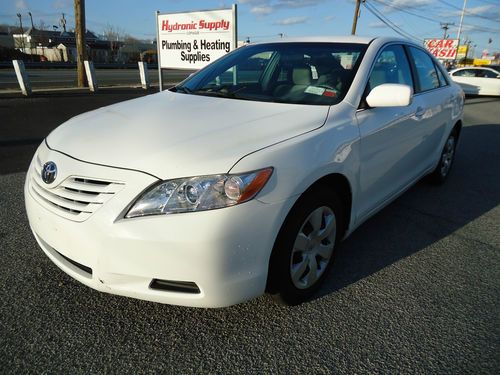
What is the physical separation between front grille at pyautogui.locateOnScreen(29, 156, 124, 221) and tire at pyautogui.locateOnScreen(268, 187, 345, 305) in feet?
2.81

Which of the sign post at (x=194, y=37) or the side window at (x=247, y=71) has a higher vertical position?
the sign post at (x=194, y=37)

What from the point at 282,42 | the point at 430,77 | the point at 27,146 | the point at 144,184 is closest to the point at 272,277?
the point at 144,184

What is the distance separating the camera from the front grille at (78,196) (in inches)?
70.9

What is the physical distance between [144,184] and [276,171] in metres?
0.62

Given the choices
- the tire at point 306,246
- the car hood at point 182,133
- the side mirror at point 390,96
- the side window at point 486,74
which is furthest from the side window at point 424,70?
the side window at point 486,74

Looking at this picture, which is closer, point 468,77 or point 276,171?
point 276,171

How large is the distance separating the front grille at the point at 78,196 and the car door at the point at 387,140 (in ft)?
5.12

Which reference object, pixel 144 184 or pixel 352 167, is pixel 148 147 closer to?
pixel 144 184

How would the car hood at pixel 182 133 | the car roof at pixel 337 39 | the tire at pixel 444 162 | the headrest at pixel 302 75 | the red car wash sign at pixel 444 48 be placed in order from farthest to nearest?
the red car wash sign at pixel 444 48 < the tire at pixel 444 162 < the car roof at pixel 337 39 < the headrest at pixel 302 75 < the car hood at pixel 182 133

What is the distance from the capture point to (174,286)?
184cm

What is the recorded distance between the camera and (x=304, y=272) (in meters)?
2.27

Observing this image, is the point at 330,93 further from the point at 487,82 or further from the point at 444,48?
the point at 444,48

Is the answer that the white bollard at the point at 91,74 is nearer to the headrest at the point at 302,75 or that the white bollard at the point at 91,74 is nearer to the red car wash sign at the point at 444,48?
the headrest at the point at 302,75

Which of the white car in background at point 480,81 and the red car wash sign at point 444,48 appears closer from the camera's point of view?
the white car in background at point 480,81
